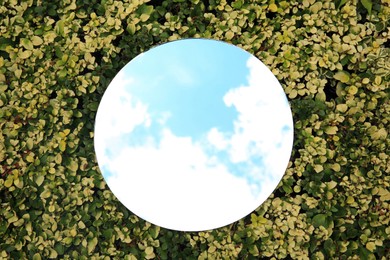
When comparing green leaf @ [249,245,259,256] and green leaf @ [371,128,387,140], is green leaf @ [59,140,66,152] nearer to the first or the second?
green leaf @ [249,245,259,256]

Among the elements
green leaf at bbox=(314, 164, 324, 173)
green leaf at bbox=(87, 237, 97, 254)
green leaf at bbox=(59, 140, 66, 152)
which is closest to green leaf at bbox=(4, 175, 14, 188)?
green leaf at bbox=(59, 140, 66, 152)

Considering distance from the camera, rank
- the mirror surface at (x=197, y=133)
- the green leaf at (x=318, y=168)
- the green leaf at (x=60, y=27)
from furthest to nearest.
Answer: the green leaf at (x=60, y=27) → the green leaf at (x=318, y=168) → the mirror surface at (x=197, y=133)

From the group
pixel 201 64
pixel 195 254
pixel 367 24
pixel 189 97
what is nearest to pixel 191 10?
pixel 201 64

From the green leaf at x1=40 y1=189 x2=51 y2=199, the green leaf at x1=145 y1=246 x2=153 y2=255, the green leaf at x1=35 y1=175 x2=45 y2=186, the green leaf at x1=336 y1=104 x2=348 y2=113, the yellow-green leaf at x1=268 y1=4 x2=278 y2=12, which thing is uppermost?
the yellow-green leaf at x1=268 y1=4 x2=278 y2=12

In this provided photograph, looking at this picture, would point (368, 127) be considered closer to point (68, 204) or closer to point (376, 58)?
point (376, 58)

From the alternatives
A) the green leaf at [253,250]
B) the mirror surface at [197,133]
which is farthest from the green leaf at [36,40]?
the green leaf at [253,250]

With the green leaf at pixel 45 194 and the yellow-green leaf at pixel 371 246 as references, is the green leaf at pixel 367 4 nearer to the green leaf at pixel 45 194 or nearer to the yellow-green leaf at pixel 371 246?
the yellow-green leaf at pixel 371 246
